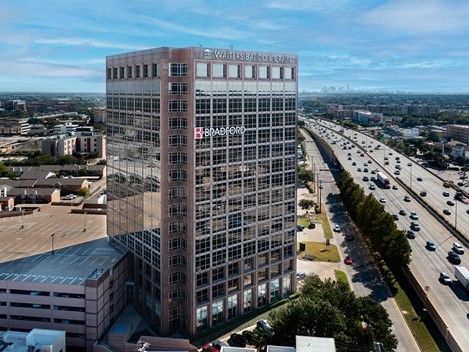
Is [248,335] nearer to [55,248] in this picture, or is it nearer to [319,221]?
[55,248]

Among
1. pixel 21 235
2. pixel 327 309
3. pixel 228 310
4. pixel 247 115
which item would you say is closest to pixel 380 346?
pixel 327 309

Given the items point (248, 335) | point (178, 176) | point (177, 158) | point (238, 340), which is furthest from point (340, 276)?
point (177, 158)

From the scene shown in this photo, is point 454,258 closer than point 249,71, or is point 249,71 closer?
point 249,71

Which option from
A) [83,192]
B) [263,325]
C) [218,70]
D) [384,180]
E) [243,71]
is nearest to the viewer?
[218,70]

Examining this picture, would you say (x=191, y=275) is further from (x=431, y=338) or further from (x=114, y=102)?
(x=431, y=338)

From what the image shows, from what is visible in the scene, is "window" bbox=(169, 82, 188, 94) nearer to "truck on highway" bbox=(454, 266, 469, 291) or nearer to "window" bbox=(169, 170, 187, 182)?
"window" bbox=(169, 170, 187, 182)

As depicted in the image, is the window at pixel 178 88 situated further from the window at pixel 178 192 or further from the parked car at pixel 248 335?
the parked car at pixel 248 335
